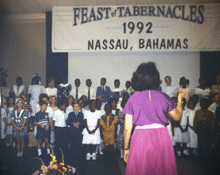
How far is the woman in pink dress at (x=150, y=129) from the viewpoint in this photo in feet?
5.40

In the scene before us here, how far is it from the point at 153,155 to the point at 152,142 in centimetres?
11

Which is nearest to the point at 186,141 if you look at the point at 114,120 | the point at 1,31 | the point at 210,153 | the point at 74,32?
the point at 210,153

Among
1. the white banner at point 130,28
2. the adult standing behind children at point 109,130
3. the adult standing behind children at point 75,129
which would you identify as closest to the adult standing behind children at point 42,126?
the adult standing behind children at point 75,129

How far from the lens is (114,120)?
4199 mm

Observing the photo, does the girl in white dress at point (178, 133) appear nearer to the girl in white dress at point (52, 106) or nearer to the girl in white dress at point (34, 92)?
the girl in white dress at point (52, 106)

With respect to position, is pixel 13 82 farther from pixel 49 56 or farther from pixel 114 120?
pixel 114 120

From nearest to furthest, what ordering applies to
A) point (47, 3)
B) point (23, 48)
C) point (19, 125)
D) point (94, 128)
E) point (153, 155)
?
point (153, 155)
point (94, 128)
point (19, 125)
point (47, 3)
point (23, 48)

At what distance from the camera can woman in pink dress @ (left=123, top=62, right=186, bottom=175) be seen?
164cm

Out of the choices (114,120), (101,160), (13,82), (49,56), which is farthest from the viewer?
(13,82)

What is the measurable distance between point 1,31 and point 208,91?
7.25m

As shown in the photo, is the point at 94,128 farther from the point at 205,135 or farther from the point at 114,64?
the point at 114,64

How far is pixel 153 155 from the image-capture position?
164 cm

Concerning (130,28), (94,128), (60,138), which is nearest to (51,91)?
(60,138)

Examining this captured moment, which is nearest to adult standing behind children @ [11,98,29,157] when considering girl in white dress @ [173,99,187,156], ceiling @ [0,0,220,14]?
ceiling @ [0,0,220,14]
